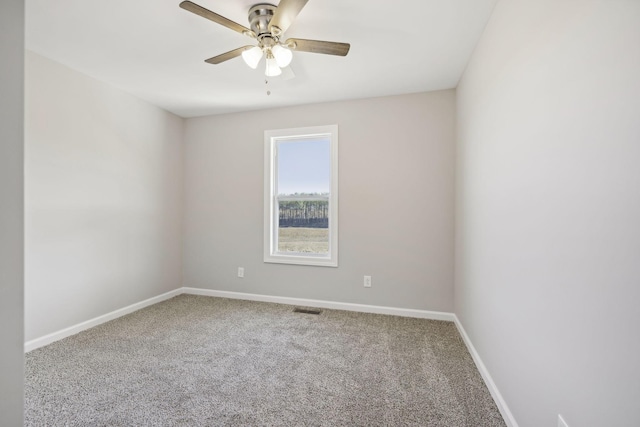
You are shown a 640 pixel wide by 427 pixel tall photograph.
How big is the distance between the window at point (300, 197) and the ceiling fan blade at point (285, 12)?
6.25 ft

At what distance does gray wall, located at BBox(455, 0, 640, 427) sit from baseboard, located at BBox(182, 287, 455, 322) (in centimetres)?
123

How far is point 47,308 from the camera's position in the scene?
8.68 ft

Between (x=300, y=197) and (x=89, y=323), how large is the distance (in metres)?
2.65

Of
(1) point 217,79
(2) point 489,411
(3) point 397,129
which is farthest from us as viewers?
(3) point 397,129

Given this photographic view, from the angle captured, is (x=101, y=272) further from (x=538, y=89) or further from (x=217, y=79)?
(x=538, y=89)

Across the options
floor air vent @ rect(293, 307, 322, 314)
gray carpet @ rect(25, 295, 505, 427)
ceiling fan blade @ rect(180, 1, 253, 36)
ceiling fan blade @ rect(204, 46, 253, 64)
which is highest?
ceiling fan blade @ rect(180, 1, 253, 36)

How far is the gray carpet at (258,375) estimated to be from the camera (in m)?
1.75

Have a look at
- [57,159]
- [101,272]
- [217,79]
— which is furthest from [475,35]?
[101,272]

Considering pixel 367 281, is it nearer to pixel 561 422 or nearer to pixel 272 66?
pixel 561 422

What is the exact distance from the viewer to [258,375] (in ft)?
7.16

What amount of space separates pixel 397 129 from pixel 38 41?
11.0ft

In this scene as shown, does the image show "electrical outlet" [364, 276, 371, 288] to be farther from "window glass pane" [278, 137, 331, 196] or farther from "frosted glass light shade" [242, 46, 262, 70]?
"frosted glass light shade" [242, 46, 262, 70]

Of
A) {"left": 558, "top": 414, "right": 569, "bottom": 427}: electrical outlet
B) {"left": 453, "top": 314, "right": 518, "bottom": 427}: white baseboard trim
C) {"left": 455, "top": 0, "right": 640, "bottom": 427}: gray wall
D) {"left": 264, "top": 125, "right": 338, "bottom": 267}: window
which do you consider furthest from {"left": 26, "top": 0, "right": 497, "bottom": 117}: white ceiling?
{"left": 453, "top": 314, "right": 518, "bottom": 427}: white baseboard trim

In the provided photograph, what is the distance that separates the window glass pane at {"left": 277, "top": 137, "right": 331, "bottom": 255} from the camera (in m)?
3.78
